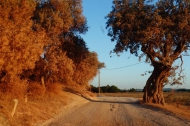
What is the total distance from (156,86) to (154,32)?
7.01 m

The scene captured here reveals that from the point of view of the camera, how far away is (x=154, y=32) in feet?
83.0

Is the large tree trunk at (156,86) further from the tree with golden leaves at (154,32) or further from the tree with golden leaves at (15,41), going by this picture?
the tree with golden leaves at (15,41)

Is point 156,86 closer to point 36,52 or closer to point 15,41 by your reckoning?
point 36,52

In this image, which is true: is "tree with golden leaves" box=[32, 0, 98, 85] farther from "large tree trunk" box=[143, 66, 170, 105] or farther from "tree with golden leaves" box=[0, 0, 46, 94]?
"large tree trunk" box=[143, 66, 170, 105]

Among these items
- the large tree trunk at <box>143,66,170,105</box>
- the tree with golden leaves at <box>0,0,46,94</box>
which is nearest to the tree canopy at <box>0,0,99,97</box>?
the tree with golden leaves at <box>0,0,46,94</box>

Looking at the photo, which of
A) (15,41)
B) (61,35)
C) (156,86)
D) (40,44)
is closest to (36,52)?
(40,44)

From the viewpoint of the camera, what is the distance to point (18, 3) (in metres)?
18.8

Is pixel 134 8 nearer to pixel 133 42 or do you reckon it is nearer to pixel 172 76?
pixel 133 42

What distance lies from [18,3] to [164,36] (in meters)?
13.9

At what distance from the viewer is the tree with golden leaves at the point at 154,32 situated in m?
25.3

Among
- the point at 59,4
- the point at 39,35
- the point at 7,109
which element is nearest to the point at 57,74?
the point at 59,4

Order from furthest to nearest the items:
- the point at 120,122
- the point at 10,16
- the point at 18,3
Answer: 1. the point at 18,3
2. the point at 10,16
3. the point at 120,122

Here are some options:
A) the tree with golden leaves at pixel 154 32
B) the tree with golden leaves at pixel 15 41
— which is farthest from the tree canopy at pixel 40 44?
the tree with golden leaves at pixel 154 32

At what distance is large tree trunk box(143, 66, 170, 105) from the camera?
29.6m
